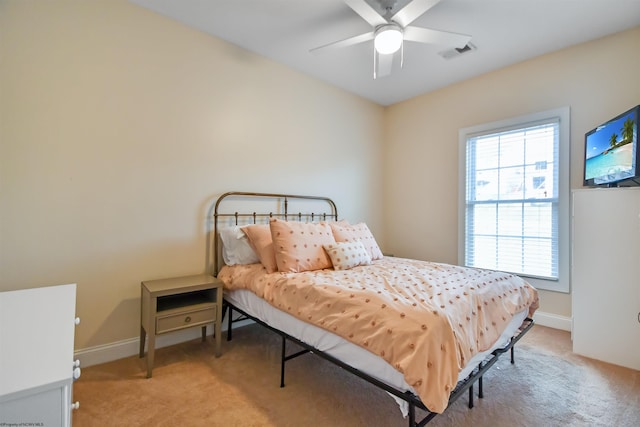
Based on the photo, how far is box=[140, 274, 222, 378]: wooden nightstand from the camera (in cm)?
200

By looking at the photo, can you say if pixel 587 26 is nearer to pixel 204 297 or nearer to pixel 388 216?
pixel 388 216

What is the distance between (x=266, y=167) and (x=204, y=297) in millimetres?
1423

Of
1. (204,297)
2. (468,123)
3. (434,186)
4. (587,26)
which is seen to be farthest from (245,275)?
(587,26)

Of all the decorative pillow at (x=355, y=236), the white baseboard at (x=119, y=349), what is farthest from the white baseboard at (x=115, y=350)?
the decorative pillow at (x=355, y=236)

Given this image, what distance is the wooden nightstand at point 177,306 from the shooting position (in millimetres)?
2002

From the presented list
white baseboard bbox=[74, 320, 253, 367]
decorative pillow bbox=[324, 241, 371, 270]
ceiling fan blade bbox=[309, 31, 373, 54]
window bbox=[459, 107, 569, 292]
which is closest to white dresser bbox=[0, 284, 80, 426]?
white baseboard bbox=[74, 320, 253, 367]

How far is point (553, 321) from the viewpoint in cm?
294

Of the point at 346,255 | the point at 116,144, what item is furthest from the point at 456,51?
the point at 116,144

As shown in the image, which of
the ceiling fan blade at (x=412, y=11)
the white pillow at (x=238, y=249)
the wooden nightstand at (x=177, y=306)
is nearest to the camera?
the ceiling fan blade at (x=412, y=11)

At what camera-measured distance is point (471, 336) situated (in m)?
1.42

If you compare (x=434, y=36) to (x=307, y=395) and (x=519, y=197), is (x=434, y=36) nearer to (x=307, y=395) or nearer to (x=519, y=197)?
(x=519, y=197)

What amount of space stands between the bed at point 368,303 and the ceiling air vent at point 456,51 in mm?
2002

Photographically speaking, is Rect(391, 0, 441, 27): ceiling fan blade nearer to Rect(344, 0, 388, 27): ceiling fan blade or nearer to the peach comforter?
Rect(344, 0, 388, 27): ceiling fan blade

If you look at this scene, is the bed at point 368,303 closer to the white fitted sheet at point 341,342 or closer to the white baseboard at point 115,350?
the white fitted sheet at point 341,342
